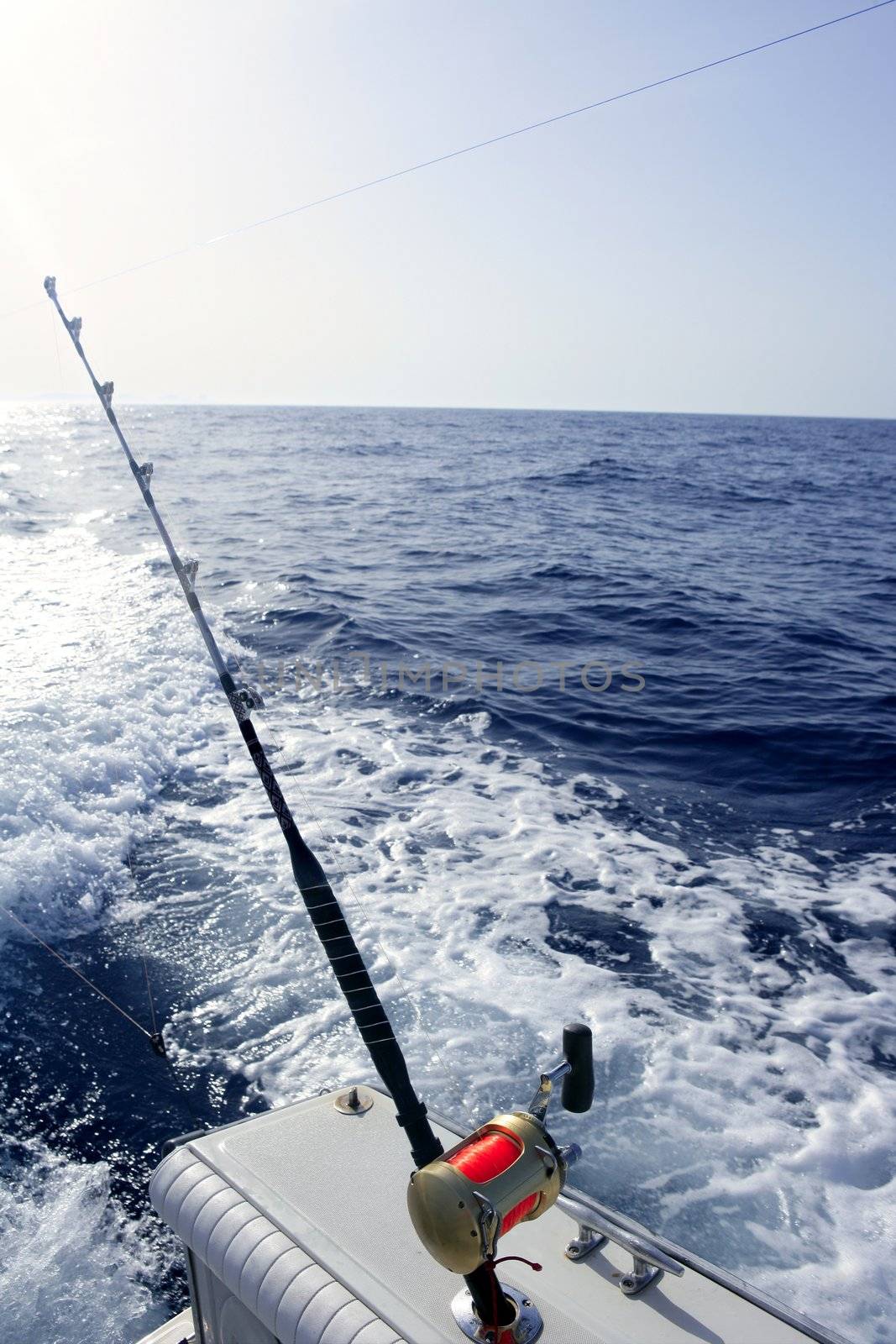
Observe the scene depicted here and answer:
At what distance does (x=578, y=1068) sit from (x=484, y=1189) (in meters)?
0.46

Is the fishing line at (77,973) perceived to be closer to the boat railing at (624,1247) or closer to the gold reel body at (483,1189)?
the boat railing at (624,1247)

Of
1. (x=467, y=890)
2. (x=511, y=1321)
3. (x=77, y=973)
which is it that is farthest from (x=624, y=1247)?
(x=467, y=890)

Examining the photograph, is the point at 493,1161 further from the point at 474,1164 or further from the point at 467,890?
the point at 467,890

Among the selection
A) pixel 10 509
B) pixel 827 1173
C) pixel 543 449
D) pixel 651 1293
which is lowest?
pixel 543 449

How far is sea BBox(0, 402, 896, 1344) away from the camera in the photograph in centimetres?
337

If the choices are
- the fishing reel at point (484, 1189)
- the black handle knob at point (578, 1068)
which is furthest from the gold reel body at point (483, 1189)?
the black handle knob at point (578, 1068)

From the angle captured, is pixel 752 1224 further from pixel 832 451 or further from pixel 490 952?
pixel 832 451

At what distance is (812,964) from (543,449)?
34512mm

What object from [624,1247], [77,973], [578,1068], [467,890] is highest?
[578,1068]

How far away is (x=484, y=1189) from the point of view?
5.01 ft

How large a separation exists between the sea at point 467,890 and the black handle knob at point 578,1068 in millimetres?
1800

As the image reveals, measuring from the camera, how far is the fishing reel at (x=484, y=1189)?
148 centimetres

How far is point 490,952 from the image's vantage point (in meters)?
4.84

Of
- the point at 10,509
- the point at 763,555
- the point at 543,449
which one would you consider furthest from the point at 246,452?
the point at 763,555
